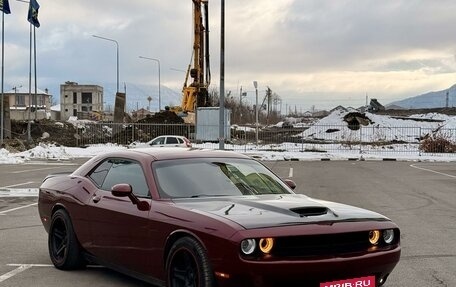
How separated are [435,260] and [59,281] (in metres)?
4.50

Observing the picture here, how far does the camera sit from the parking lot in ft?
20.9

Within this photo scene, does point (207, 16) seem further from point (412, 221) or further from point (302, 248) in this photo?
point (302, 248)

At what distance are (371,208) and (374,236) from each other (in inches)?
301

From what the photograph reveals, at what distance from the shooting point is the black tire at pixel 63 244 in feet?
21.7

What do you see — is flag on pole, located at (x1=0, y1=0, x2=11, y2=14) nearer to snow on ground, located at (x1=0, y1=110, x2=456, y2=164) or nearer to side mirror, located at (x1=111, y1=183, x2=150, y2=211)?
snow on ground, located at (x1=0, y1=110, x2=456, y2=164)

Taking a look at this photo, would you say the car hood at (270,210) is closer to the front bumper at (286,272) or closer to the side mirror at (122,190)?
the front bumper at (286,272)

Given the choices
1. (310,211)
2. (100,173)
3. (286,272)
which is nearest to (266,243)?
(286,272)

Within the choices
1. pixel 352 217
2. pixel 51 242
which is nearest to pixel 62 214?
pixel 51 242

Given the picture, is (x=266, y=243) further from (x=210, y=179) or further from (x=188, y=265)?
(x=210, y=179)

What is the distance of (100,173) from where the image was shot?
6.63 metres

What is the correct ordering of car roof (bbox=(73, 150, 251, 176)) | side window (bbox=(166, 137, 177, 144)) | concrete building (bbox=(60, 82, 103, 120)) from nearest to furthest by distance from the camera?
car roof (bbox=(73, 150, 251, 176)), side window (bbox=(166, 137, 177, 144)), concrete building (bbox=(60, 82, 103, 120))

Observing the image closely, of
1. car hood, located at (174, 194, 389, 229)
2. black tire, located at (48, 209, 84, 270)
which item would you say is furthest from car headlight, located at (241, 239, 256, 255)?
black tire, located at (48, 209, 84, 270)

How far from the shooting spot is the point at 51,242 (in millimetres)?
7023

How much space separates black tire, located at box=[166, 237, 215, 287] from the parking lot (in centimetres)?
133
